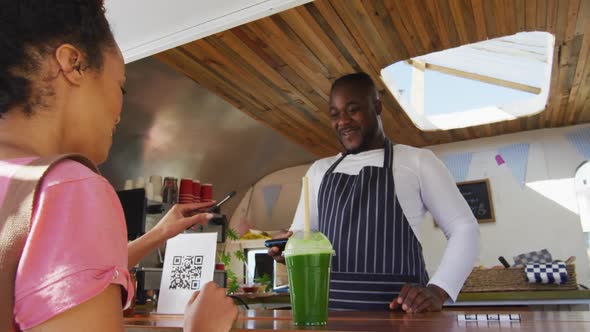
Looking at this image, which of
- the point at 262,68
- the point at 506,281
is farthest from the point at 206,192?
the point at 506,281

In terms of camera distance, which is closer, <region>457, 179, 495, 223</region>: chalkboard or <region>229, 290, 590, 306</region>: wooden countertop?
<region>229, 290, 590, 306</region>: wooden countertop

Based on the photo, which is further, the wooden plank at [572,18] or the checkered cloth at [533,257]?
the checkered cloth at [533,257]

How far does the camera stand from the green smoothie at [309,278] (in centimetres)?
91

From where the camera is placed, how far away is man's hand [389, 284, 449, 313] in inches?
45.2

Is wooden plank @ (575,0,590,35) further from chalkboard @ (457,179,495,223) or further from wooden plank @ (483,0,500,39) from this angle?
chalkboard @ (457,179,495,223)

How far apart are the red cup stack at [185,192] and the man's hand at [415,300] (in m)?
3.10

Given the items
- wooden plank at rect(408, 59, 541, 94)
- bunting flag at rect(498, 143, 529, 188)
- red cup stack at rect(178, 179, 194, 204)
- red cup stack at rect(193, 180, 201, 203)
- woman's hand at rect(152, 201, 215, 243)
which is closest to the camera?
woman's hand at rect(152, 201, 215, 243)

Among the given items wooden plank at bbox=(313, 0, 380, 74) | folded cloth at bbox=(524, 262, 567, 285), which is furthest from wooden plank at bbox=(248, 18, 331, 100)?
folded cloth at bbox=(524, 262, 567, 285)

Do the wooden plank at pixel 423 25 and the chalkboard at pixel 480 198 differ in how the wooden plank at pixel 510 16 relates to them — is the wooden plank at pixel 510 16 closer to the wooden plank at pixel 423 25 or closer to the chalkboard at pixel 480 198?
the wooden plank at pixel 423 25

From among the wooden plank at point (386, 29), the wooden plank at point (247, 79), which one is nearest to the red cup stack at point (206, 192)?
the wooden plank at point (247, 79)

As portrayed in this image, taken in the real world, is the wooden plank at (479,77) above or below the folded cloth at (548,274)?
above

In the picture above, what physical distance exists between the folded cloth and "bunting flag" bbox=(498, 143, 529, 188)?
1.84 m

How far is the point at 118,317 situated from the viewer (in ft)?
1.67

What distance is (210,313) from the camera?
0.72 metres
